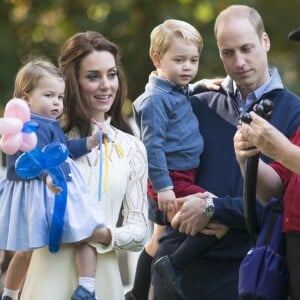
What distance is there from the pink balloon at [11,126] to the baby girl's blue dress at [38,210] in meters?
0.20

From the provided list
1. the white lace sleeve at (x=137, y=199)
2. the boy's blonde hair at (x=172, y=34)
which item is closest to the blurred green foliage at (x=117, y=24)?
the boy's blonde hair at (x=172, y=34)

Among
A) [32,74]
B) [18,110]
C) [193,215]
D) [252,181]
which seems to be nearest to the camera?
[252,181]

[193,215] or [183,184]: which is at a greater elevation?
[183,184]

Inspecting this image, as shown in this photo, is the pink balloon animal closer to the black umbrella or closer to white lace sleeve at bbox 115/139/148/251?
white lace sleeve at bbox 115/139/148/251

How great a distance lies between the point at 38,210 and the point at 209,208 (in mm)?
835

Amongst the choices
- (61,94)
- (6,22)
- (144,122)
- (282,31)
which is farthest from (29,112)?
(282,31)

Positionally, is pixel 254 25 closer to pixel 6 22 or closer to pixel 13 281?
pixel 13 281

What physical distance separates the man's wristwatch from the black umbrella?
0.44 meters

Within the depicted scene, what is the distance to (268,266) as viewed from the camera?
194 inches

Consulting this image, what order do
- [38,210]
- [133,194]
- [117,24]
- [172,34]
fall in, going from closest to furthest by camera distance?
[38,210] < [133,194] < [172,34] < [117,24]

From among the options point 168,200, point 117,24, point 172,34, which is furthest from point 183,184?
point 117,24

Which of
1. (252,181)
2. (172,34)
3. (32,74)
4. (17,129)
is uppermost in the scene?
(172,34)

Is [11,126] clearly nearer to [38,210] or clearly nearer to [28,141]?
[28,141]

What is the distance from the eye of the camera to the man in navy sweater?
18.3 feet
